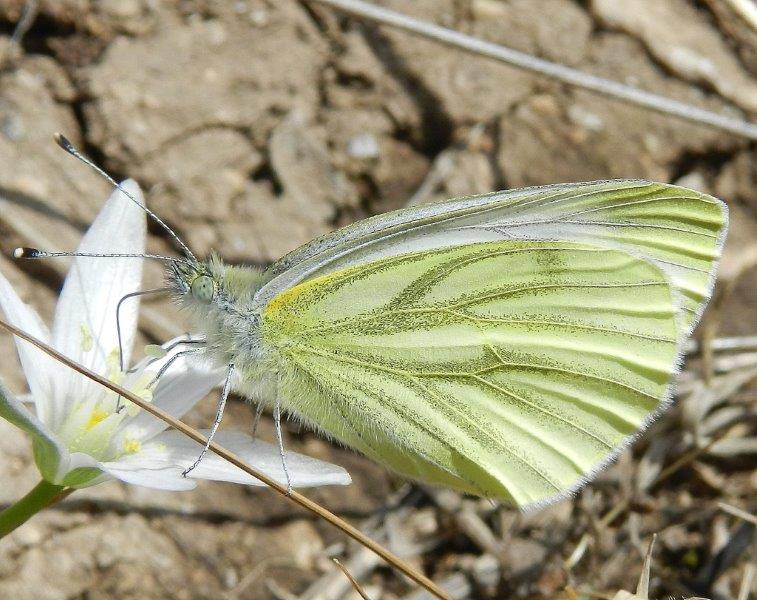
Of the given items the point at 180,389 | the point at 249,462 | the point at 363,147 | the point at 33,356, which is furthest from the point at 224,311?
the point at 363,147

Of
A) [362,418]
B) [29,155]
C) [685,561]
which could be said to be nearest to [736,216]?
[685,561]

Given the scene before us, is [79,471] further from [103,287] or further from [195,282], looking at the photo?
[103,287]

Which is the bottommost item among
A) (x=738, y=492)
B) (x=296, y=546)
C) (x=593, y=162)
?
(x=296, y=546)

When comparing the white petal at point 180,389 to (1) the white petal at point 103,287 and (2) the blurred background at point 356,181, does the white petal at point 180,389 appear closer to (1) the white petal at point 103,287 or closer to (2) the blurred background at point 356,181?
(1) the white petal at point 103,287

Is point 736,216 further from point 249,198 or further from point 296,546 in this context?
point 296,546

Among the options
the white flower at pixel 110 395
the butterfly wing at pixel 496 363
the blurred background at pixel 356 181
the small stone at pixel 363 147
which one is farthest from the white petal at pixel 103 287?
the small stone at pixel 363 147

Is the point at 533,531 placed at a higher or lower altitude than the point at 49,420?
lower

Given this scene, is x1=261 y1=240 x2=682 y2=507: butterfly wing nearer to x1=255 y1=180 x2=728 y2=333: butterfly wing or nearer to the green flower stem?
x1=255 y1=180 x2=728 y2=333: butterfly wing
